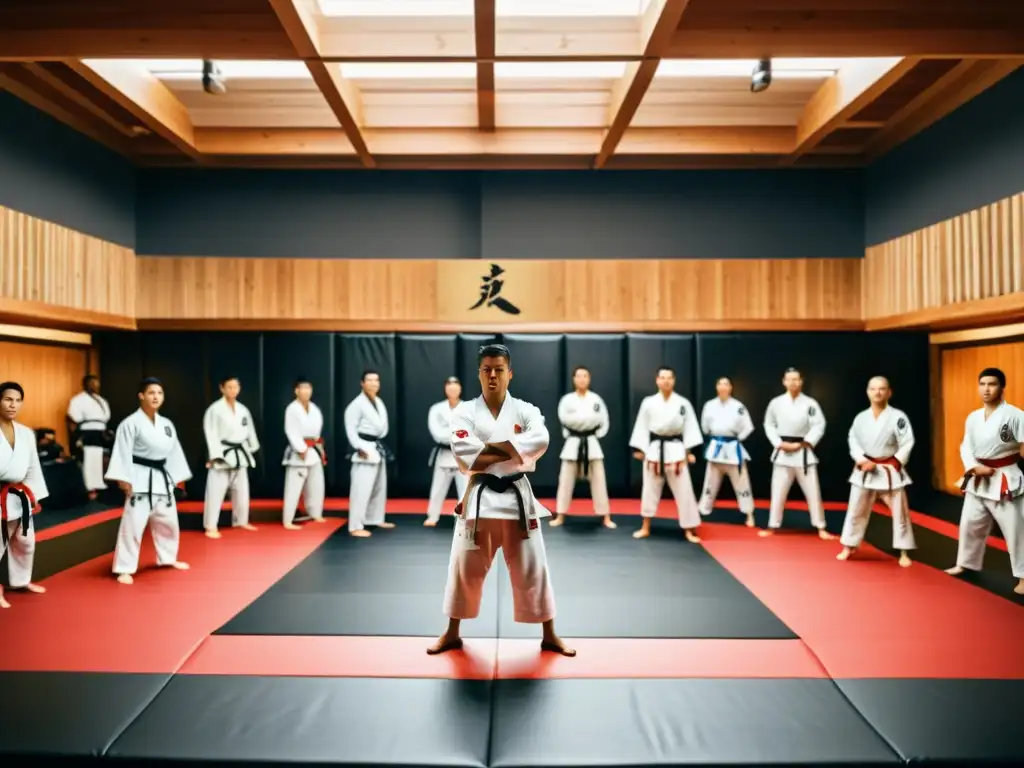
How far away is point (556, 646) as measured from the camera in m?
3.04

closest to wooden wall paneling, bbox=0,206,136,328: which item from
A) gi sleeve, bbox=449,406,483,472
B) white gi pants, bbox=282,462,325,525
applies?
white gi pants, bbox=282,462,325,525

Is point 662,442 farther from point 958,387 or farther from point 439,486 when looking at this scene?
point 958,387

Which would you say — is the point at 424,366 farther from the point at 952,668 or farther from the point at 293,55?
the point at 952,668

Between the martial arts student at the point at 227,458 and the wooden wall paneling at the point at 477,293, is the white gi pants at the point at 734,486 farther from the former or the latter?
the martial arts student at the point at 227,458

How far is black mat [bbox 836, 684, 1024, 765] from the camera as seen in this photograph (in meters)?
2.20

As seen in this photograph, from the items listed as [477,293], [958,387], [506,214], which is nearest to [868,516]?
[958,387]

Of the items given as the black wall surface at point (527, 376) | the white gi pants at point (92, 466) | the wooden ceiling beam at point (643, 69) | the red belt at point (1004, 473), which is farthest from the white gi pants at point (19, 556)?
the red belt at point (1004, 473)

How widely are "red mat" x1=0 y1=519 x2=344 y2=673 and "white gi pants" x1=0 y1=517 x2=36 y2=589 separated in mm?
90

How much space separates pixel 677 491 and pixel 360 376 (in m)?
4.09

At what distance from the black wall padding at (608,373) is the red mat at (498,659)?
14.4 ft

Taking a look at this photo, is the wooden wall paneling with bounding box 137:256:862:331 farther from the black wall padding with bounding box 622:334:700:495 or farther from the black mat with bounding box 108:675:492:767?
the black mat with bounding box 108:675:492:767

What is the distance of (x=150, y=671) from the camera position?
2.80 metres

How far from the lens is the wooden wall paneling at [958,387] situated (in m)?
6.67

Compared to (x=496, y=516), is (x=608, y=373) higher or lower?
higher
